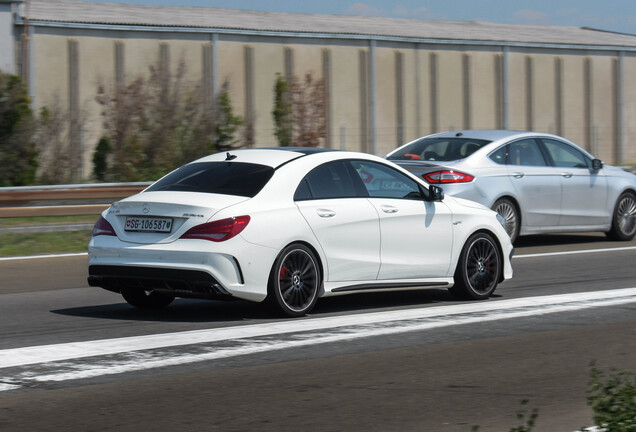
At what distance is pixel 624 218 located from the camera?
17.3 meters

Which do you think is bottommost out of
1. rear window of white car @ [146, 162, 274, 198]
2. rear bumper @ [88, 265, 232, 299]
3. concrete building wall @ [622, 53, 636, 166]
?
rear bumper @ [88, 265, 232, 299]

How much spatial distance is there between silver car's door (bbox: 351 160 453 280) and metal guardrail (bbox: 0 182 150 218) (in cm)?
857

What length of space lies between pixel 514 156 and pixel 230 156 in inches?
269

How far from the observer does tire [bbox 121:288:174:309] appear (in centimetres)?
982

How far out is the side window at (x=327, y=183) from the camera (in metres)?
9.47

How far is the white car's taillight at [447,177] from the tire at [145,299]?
538 cm

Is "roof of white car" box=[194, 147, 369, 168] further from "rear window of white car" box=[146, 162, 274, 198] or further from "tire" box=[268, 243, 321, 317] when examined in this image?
"tire" box=[268, 243, 321, 317]

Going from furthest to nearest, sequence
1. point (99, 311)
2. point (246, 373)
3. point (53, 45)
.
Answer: point (53, 45), point (99, 311), point (246, 373)

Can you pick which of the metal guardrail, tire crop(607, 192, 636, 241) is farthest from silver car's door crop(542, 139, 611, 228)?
the metal guardrail

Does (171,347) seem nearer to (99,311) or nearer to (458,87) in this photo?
(99,311)

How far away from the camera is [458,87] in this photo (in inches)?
1661

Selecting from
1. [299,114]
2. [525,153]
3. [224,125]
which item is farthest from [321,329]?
[299,114]

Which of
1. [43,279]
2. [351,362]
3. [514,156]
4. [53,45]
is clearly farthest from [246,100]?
[351,362]

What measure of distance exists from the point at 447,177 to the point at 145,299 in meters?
5.88
